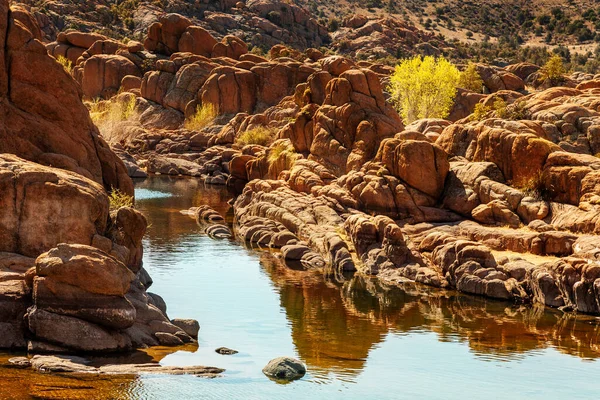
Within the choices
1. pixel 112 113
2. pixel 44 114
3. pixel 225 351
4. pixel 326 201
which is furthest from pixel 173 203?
pixel 112 113

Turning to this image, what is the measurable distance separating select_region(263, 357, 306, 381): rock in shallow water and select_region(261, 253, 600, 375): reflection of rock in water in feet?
3.11

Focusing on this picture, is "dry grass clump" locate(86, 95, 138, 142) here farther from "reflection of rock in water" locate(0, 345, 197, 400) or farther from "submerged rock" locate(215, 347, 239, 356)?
"reflection of rock in water" locate(0, 345, 197, 400)

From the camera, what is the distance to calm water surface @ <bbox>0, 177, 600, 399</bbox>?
23688 mm

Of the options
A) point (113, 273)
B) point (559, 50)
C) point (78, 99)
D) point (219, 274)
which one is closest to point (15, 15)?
point (78, 99)

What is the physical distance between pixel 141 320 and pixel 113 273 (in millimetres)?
2956

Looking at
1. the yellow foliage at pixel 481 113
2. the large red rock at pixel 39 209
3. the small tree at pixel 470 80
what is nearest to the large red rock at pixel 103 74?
the small tree at pixel 470 80

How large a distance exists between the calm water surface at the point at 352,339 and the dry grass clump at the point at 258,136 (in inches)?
1368

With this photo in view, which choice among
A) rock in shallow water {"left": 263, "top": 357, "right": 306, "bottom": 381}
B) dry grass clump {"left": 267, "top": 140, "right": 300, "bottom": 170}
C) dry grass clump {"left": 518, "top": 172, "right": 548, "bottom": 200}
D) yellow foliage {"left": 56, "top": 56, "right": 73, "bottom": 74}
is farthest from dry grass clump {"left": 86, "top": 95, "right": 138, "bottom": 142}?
rock in shallow water {"left": 263, "top": 357, "right": 306, "bottom": 381}

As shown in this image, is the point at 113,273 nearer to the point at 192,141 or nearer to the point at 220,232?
the point at 220,232

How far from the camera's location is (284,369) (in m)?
24.2

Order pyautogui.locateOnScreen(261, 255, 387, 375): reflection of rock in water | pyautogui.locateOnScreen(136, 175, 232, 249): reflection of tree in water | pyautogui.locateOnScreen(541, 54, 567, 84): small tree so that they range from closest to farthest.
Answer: pyautogui.locateOnScreen(261, 255, 387, 375): reflection of rock in water < pyautogui.locateOnScreen(136, 175, 232, 249): reflection of tree in water < pyautogui.locateOnScreen(541, 54, 567, 84): small tree

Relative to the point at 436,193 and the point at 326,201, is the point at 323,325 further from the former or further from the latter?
the point at 326,201

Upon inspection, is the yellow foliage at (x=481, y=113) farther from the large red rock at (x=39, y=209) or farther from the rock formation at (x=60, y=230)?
the large red rock at (x=39, y=209)

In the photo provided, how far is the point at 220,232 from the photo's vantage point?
51000 millimetres
